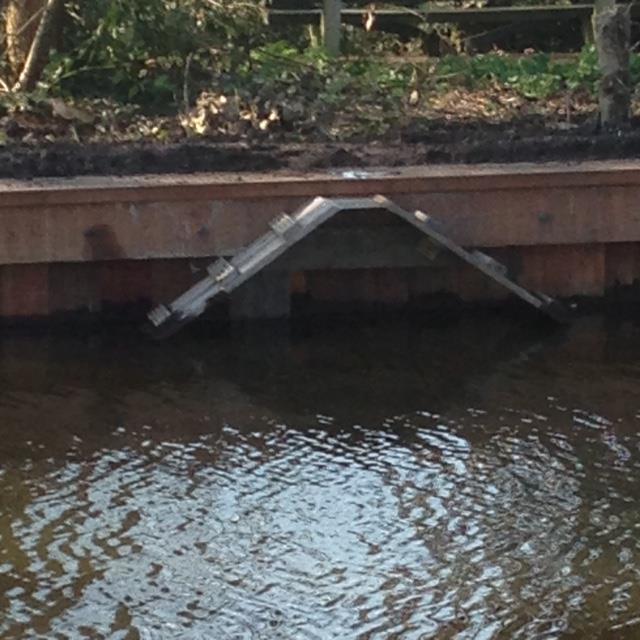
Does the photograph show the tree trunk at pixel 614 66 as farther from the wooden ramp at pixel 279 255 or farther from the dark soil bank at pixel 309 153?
the wooden ramp at pixel 279 255

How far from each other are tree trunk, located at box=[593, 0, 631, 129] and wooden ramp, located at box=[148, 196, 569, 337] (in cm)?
251

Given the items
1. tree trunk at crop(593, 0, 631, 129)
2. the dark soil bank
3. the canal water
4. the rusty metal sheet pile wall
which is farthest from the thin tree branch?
tree trunk at crop(593, 0, 631, 129)

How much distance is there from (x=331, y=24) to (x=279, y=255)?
24.0ft

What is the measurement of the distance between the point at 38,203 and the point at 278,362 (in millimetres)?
1706

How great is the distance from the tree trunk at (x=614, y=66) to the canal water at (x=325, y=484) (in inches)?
98.4

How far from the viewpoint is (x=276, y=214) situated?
10109 mm

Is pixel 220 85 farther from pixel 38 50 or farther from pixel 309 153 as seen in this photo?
pixel 309 153

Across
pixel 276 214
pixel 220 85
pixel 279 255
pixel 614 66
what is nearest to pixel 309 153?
pixel 276 214

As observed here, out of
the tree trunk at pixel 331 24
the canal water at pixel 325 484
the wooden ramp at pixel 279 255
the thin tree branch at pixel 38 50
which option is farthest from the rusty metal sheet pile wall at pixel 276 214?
the tree trunk at pixel 331 24

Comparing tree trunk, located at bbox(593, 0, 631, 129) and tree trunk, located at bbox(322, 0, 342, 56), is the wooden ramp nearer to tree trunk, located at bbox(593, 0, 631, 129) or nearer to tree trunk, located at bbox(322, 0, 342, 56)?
tree trunk, located at bbox(593, 0, 631, 129)

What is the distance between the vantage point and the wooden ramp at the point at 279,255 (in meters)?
9.62

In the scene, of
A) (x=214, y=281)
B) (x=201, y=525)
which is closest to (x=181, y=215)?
(x=214, y=281)

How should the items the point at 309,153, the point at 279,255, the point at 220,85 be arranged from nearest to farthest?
the point at 279,255
the point at 309,153
the point at 220,85

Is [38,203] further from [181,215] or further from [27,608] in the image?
[27,608]
